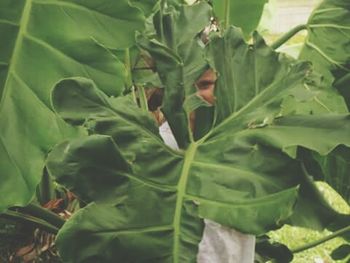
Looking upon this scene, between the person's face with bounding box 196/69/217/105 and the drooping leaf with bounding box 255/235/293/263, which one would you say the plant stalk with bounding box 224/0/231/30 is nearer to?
the person's face with bounding box 196/69/217/105

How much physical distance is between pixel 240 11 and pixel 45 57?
1.60ft

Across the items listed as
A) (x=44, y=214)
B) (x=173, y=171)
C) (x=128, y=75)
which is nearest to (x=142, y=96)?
(x=128, y=75)

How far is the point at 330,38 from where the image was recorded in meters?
1.30

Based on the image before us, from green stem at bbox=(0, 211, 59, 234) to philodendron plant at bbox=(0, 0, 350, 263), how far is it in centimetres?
19

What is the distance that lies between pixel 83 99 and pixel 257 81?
0.89 ft

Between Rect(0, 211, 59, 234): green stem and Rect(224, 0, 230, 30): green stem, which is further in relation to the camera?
Rect(224, 0, 230, 30): green stem

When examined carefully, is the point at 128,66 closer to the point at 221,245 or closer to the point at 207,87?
the point at 207,87

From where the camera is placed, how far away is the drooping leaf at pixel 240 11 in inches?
51.6

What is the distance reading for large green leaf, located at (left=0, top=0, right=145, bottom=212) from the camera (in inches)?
36.7

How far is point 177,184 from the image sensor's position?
0.87m

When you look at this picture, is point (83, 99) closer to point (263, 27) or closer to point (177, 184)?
point (177, 184)

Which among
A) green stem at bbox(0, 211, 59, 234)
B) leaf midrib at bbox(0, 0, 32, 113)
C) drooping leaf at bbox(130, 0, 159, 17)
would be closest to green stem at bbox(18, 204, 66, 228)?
green stem at bbox(0, 211, 59, 234)

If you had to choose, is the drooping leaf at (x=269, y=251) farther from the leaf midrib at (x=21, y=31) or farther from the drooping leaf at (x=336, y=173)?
the leaf midrib at (x=21, y=31)

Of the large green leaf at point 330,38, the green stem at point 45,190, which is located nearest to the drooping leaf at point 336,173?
the large green leaf at point 330,38
